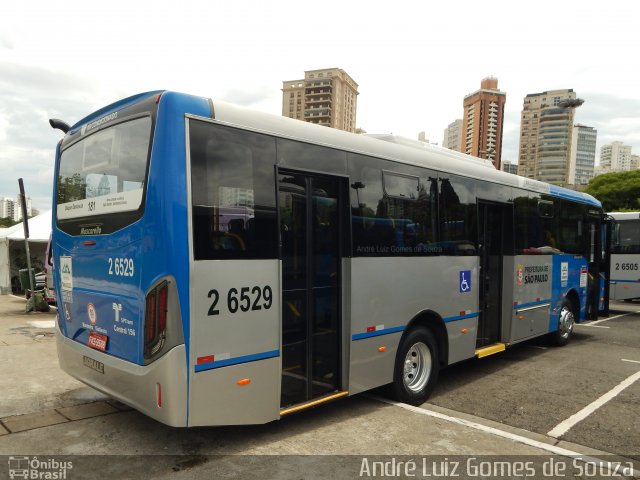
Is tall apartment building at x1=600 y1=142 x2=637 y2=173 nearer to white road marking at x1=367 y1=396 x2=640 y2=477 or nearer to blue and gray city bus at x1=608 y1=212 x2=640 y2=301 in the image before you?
blue and gray city bus at x1=608 y1=212 x2=640 y2=301

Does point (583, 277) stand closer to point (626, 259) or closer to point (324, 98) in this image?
point (626, 259)

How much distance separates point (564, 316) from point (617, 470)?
5.74 metres

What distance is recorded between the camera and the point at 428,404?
5.71 meters

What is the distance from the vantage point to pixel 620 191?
1693 inches

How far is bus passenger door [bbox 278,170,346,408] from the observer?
4.35 m

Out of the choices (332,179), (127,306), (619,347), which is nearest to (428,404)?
(332,179)

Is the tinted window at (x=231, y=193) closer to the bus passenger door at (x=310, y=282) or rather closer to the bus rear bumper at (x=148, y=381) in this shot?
the bus passenger door at (x=310, y=282)

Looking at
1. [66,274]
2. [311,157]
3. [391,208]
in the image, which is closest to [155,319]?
[66,274]

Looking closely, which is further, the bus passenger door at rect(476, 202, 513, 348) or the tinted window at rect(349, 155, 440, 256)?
the bus passenger door at rect(476, 202, 513, 348)

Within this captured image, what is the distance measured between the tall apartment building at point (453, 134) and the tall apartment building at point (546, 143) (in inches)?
397

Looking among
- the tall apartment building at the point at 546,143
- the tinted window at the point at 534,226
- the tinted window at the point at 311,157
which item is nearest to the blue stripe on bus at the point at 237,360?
the tinted window at the point at 311,157

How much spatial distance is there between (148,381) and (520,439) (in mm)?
3594

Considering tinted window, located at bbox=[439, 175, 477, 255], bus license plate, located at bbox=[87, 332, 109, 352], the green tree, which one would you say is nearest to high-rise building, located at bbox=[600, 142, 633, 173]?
the green tree

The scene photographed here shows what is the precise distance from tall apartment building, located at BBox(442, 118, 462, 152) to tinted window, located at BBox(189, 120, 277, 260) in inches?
1761
